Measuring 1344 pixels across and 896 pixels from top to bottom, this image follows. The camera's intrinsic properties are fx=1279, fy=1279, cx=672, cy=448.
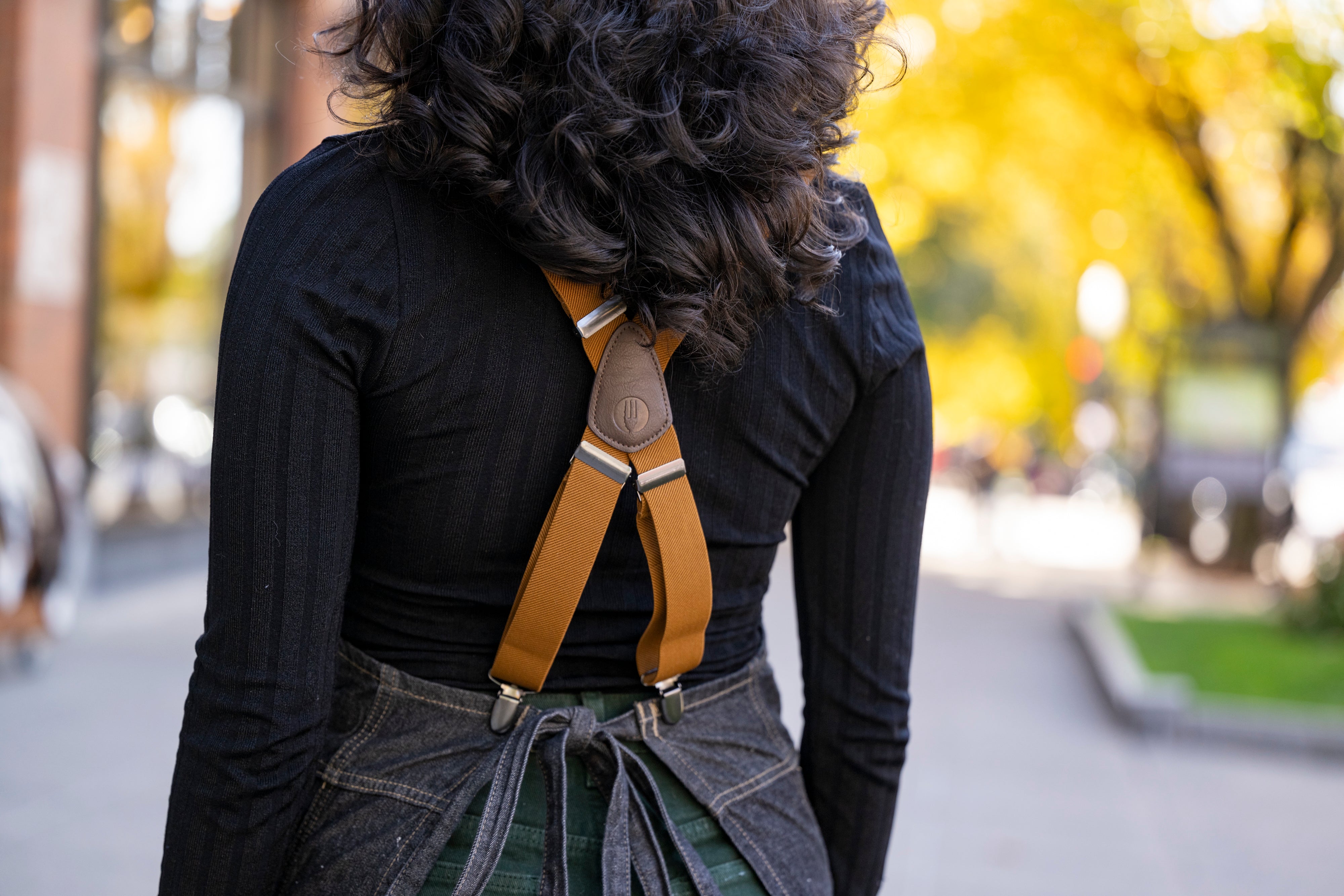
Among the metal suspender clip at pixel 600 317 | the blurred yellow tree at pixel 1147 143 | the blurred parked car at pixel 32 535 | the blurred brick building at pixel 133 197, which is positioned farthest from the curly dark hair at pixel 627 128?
the blurred yellow tree at pixel 1147 143

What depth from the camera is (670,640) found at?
4.17 feet

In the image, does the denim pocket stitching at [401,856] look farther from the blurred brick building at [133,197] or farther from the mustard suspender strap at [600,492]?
the blurred brick building at [133,197]

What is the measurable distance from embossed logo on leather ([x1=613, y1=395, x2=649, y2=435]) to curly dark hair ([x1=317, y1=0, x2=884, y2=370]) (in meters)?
0.08

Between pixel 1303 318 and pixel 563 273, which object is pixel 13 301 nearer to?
pixel 563 273

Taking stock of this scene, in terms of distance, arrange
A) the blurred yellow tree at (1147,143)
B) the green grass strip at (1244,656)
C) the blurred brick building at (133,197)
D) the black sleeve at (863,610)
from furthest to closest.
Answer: the blurred yellow tree at (1147,143) < the blurred brick building at (133,197) < the green grass strip at (1244,656) < the black sleeve at (863,610)

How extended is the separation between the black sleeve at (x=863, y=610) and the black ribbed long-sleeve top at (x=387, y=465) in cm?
12

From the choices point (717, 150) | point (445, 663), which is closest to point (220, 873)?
point (445, 663)

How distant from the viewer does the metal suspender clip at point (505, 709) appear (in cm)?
123

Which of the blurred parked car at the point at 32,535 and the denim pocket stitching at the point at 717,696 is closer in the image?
the denim pocket stitching at the point at 717,696

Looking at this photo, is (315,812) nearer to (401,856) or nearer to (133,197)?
(401,856)

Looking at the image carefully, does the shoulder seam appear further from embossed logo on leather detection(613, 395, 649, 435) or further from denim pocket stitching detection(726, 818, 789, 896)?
denim pocket stitching detection(726, 818, 789, 896)

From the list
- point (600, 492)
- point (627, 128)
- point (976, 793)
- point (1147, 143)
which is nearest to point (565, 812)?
point (600, 492)

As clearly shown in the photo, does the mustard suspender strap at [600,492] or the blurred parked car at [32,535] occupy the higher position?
the mustard suspender strap at [600,492]

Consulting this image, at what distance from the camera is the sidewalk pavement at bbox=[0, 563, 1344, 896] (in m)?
4.82
